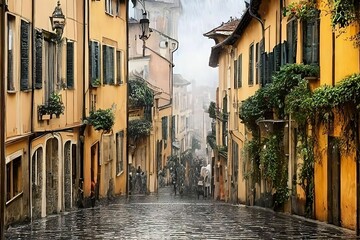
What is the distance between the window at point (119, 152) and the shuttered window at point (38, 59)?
12.0 metres

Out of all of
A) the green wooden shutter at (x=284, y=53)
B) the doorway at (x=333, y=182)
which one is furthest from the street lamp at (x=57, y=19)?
the doorway at (x=333, y=182)

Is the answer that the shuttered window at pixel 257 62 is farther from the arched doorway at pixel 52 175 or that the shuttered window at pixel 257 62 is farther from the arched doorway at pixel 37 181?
the arched doorway at pixel 37 181

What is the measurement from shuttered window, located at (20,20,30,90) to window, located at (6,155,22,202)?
1.46 metres

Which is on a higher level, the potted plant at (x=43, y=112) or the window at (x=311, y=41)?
the window at (x=311, y=41)

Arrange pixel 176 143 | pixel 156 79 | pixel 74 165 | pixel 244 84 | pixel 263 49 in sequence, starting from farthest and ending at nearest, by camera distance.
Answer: pixel 176 143 → pixel 156 79 → pixel 244 84 → pixel 263 49 → pixel 74 165

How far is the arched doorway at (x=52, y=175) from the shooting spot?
18.8 metres

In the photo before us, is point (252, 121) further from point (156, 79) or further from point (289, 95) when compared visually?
point (156, 79)

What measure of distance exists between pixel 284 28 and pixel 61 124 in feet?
19.6

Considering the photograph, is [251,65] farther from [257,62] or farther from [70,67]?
[70,67]

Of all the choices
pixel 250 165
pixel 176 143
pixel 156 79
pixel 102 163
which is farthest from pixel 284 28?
pixel 176 143

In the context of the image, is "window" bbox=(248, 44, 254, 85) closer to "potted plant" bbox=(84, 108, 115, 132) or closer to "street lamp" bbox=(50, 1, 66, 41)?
"potted plant" bbox=(84, 108, 115, 132)

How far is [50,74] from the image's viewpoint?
1891 centimetres

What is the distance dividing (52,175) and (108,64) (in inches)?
310

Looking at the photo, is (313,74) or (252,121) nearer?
(313,74)
